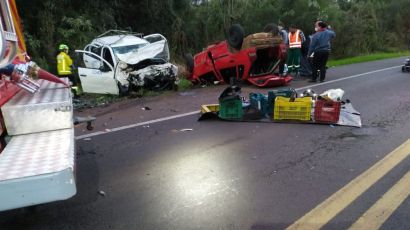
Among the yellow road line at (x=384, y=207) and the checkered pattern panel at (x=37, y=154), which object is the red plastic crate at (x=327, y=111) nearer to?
the yellow road line at (x=384, y=207)

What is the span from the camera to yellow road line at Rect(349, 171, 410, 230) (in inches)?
139

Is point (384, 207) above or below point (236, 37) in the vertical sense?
below

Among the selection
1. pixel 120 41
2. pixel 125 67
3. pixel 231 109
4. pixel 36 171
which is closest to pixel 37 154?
pixel 36 171

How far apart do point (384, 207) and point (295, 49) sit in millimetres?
11752

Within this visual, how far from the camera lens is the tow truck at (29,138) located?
8.32ft

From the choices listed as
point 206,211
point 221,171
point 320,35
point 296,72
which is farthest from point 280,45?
point 206,211

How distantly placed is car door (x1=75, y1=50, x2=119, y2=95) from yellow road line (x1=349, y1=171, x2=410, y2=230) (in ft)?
29.8

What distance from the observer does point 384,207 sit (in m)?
3.83

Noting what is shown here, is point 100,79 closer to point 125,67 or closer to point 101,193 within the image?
point 125,67

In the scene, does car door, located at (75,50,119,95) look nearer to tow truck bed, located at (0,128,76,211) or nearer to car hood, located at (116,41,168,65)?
car hood, located at (116,41,168,65)

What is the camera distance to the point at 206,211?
3.93 metres

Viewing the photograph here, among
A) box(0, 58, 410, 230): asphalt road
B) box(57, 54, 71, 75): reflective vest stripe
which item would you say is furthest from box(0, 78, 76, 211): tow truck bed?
box(57, 54, 71, 75): reflective vest stripe

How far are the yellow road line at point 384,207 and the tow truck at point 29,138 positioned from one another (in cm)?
235

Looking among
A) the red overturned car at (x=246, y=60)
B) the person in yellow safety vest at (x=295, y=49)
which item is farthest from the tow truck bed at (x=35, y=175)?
the person in yellow safety vest at (x=295, y=49)
